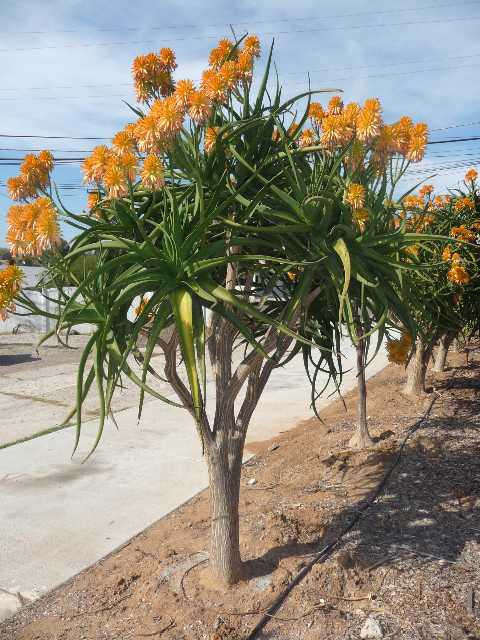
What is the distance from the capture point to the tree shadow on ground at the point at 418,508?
12.0 ft

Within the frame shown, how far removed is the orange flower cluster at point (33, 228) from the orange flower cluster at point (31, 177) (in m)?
0.30

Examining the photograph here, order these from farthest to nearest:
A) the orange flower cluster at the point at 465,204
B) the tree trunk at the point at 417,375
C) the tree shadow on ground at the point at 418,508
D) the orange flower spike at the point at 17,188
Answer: the tree trunk at the point at 417,375 → the orange flower cluster at the point at 465,204 → the tree shadow on ground at the point at 418,508 → the orange flower spike at the point at 17,188

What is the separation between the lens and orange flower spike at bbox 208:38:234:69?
2930 millimetres

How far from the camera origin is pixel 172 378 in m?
3.11

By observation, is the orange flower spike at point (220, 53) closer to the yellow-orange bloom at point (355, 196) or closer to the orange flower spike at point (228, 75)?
the orange flower spike at point (228, 75)

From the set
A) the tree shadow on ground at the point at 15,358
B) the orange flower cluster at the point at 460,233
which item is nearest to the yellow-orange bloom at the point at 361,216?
the orange flower cluster at the point at 460,233

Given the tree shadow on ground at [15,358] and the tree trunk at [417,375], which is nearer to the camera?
the tree trunk at [417,375]

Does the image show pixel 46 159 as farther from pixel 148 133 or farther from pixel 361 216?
pixel 361 216

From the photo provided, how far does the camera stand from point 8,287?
237cm

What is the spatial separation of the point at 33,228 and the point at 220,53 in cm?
137

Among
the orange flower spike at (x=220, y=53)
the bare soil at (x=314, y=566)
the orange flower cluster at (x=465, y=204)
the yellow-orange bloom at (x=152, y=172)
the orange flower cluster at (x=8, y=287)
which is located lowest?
the bare soil at (x=314, y=566)

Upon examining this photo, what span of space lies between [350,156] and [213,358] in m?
1.39

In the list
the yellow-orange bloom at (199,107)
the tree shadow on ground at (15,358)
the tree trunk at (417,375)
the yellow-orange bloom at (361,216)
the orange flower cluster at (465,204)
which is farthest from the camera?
the tree shadow on ground at (15,358)

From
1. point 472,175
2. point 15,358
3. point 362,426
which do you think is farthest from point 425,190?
point 15,358
